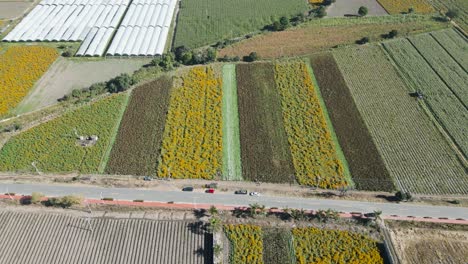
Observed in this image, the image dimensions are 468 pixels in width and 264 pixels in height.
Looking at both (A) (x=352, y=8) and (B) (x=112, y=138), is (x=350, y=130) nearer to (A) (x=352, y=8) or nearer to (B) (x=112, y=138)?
(B) (x=112, y=138)

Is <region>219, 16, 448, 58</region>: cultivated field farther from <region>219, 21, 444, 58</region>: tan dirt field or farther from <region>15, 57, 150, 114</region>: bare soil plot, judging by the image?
<region>15, 57, 150, 114</region>: bare soil plot

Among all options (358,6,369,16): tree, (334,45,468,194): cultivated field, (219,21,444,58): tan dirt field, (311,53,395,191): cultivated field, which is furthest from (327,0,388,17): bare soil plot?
(311,53,395,191): cultivated field

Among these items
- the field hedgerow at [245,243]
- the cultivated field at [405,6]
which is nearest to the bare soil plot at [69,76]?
the field hedgerow at [245,243]

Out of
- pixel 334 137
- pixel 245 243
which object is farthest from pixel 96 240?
pixel 334 137

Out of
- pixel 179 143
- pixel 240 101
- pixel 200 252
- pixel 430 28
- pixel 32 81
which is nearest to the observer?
pixel 200 252

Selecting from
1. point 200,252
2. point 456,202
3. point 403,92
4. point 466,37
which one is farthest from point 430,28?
point 200,252

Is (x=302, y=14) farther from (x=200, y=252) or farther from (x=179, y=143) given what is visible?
(x=200, y=252)
